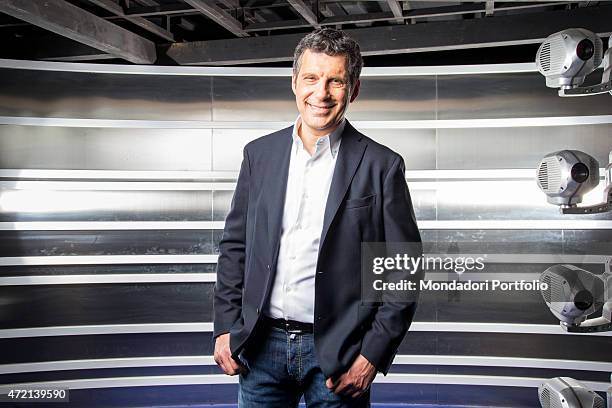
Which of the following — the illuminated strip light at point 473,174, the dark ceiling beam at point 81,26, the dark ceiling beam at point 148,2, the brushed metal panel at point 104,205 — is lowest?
the brushed metal panel at point 104,205

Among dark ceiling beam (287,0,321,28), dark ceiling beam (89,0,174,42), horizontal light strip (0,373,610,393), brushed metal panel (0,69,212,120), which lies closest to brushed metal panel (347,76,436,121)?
dark ceiling beam (287,0,321,28)

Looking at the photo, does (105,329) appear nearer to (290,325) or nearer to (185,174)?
(185,174)

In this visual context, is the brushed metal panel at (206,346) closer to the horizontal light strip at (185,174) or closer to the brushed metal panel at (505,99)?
the horizontal light strip at (185,174)

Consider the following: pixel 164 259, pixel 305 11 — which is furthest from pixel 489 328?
pixel 305 11

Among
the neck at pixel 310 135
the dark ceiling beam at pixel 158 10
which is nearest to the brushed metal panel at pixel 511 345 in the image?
the dark ceiling beam at pixel 158 10

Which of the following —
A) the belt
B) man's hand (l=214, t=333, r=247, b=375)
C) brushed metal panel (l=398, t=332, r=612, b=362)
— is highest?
the belt

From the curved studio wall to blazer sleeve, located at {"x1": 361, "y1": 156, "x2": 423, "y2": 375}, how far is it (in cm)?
278

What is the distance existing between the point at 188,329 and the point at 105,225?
90 centimetres

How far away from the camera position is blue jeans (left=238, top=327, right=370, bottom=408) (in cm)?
193

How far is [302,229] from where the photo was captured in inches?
77.9

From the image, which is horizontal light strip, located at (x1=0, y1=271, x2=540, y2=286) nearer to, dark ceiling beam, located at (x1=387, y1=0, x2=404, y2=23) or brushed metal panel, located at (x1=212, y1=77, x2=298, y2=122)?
brushed metal panel, located at (x1=212, y1=77, x2=298, y2=122)

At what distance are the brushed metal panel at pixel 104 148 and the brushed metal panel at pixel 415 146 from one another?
1296 mm

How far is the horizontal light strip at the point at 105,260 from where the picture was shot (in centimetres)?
454

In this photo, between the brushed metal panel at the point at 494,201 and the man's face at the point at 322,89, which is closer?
the man's face at the point at 322,89
